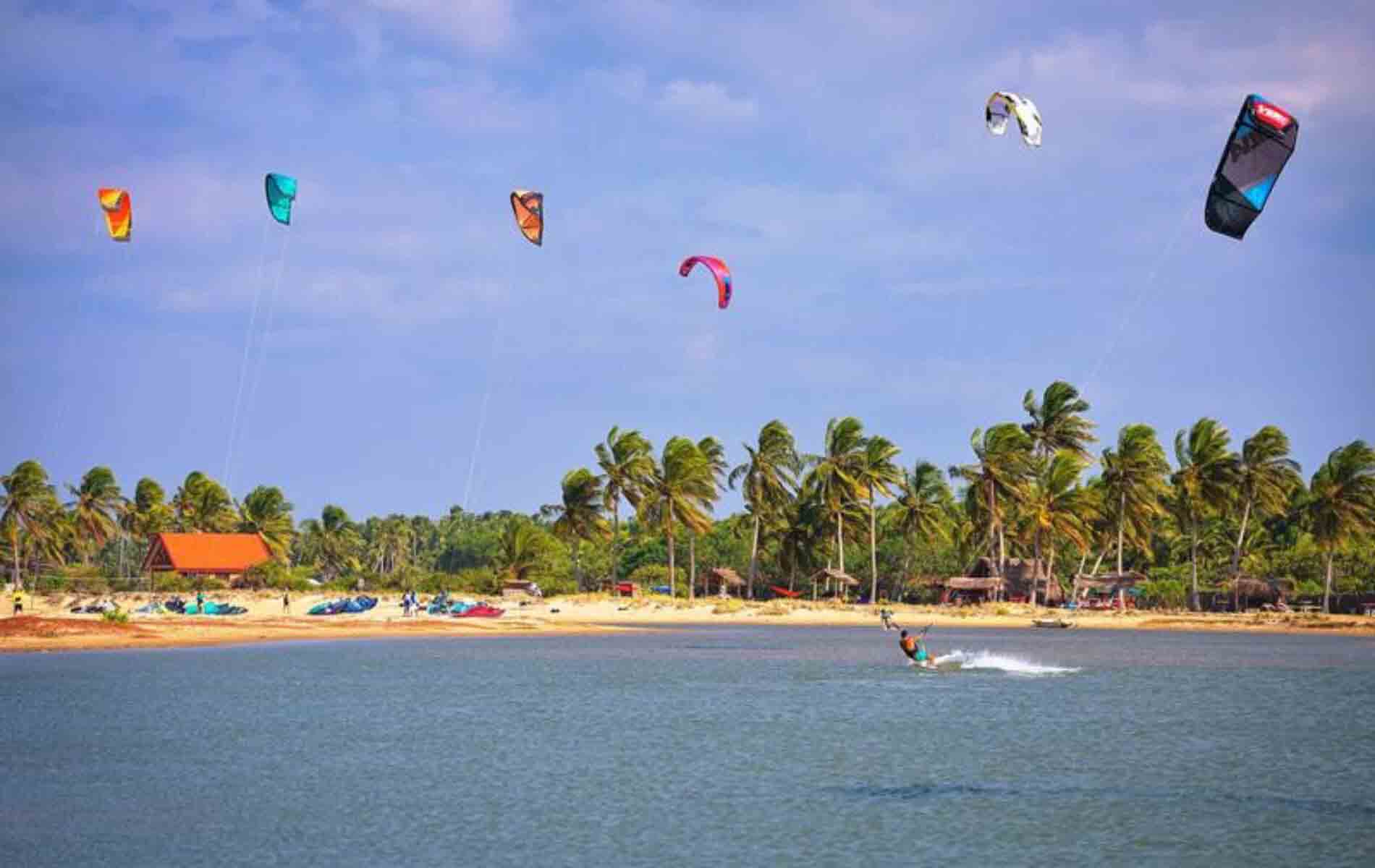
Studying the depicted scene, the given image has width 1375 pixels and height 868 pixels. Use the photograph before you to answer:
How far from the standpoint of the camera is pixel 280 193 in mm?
56219

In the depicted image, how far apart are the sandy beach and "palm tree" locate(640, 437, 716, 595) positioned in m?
5.58

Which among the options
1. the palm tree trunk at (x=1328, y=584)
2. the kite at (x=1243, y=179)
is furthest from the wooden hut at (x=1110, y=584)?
the kite at (x=1243, y=179)

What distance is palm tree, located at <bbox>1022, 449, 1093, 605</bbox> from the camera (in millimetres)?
90188

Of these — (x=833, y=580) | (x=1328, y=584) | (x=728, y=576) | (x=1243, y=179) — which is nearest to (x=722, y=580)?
(x=728, y=576)

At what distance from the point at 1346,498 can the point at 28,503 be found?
94008 millimetres

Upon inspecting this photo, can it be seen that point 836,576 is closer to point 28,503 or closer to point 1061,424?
point 1061,424

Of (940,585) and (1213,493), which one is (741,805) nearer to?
(1213,493)

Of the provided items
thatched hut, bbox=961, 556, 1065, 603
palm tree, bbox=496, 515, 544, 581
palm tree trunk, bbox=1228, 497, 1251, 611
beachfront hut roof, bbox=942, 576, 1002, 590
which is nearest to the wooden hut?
thatched hut, bbox=961, 556, 1065, 603

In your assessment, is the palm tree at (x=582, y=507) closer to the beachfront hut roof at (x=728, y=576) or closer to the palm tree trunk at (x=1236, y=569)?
the beachfront hut roof at (x=728, y=576)

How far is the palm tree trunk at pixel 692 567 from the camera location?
101 meters

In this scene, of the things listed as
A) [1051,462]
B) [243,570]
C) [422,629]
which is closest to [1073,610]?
[1051,462]

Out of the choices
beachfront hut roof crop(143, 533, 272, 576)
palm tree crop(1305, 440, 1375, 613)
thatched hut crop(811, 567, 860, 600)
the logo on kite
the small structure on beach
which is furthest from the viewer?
beachfront hut roof crop(143, 533, 272, 576)

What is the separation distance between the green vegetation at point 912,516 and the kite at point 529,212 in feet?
133

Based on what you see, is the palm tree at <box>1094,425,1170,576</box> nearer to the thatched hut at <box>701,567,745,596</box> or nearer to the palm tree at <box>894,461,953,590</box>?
the palm tree at <box>894,461,953,590</box>
